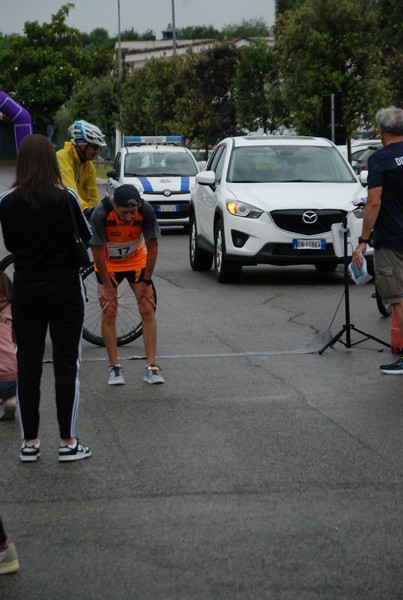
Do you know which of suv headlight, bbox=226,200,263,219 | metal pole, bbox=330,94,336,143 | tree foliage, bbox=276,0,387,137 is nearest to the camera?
suv headlight, bbox=226,200,263,219

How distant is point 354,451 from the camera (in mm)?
7086

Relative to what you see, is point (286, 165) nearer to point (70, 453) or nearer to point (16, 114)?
point (16, 114)

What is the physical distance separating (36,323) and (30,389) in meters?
0.35

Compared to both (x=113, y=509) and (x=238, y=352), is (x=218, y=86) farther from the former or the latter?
(x=113, y=509)

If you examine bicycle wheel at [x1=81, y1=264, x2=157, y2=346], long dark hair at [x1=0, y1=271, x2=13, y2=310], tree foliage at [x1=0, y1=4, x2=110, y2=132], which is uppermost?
long dark hair at [x1=0, y1=271, x2=13, y2=310]

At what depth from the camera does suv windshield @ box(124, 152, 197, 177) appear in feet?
87.8

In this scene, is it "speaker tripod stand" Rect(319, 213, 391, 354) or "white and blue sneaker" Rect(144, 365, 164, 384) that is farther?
"speaker tripod stand" Rect(319, 213, 391, 354)

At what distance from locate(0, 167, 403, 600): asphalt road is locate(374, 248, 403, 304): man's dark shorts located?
597 millimetres

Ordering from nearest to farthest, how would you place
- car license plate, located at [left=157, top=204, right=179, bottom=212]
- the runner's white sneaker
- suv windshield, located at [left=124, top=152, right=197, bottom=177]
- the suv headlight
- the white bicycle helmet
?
the runner's white sneaker → the white bicycle helmet → the suv headlight → car license plate, located at [left=157, top=204, right=179, bottom=212] → suv windshield, located at [left=124, top=152, right=197, bottom=177]

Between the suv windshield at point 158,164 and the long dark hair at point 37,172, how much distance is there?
1998 cm

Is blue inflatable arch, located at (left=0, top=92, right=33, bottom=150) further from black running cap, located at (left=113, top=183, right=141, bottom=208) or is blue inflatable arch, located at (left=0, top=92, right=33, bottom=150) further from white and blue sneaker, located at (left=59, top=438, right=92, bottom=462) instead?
white and blue sneaker, located at (left=59, top=438, right=92, bottom=462)

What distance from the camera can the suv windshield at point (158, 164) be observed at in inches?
1054

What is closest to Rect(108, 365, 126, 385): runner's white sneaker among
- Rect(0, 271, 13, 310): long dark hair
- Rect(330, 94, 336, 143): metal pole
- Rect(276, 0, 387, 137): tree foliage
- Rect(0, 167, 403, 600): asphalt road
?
Rect(0, 167, 403, 600): asphalt road

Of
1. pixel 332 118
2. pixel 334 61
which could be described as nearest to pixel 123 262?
pixel 332 118
